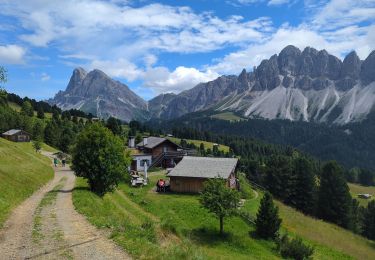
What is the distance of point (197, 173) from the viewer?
192 ft

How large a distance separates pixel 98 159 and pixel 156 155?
48605mm

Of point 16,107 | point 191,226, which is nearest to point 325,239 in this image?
point 191,226

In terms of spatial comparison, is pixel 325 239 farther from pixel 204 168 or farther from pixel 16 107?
pixel 16 107

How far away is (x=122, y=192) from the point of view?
55.5m

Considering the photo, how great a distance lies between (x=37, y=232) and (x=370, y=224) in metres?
75.6

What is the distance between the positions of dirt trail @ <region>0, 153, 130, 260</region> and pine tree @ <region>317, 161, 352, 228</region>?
6046 cm

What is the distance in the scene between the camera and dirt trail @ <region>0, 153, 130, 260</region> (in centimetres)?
1777

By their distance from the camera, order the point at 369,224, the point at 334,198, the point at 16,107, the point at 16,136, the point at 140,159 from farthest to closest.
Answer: the point at 16,107 → the point at 16,136 → the point at 140,159 → the point at 369,224 → the point at 334,198

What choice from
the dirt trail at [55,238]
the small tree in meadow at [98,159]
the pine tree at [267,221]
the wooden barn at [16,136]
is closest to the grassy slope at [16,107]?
the wooden barn at [16,136]

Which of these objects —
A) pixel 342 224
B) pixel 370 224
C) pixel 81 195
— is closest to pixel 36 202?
pixel 81 195

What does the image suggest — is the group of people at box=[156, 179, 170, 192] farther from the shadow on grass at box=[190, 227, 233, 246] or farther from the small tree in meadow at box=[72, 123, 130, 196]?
the shadow on grass at box=[190, 227, 233, 246]

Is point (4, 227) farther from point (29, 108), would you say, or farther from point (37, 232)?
point (29, 108)

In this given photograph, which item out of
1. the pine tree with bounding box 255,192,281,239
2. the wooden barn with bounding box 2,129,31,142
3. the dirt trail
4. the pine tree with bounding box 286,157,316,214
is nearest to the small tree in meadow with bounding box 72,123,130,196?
the dirt trail

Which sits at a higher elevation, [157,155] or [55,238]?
[157,155]
